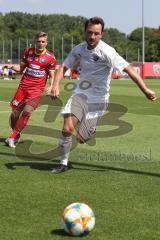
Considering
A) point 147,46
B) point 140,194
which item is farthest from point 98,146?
point 147,46

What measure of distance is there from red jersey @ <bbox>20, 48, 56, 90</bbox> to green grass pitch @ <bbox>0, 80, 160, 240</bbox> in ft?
3.93

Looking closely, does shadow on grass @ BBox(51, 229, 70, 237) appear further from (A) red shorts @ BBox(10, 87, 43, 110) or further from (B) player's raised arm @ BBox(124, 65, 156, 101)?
(A) red shorts @ BBox(10, 87, 43, 110)

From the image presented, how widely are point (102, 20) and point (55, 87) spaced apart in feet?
3.83

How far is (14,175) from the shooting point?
7.64 m

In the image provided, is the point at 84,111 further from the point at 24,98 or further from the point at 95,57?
the point at 24,98

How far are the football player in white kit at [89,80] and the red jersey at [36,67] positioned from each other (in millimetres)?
2580

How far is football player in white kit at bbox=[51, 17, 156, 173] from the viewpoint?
295 inches

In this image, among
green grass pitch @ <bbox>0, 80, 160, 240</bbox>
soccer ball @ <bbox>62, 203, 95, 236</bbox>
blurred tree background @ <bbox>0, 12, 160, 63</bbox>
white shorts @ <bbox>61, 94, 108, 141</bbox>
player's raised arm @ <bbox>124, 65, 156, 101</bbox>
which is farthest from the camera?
blurred tree background @ <bbox>0, 12, 160, 63</bbox>

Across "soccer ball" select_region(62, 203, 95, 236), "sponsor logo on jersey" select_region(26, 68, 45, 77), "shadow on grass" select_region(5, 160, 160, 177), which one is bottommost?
"shadow on grass" select_region(5, 160, 160, 177)

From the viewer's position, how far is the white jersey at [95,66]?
7.55m

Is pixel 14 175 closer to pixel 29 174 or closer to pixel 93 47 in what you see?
pixel 29 174

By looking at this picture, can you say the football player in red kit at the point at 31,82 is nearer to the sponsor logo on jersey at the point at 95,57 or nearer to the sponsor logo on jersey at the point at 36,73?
the sponsor logo on jersey at the point at 36,73

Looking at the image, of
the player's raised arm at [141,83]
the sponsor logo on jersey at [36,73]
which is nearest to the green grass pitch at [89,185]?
the player's raised arm at [141,83]

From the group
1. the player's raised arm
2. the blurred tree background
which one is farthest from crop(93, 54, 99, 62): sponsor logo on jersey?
the blurred tree background
